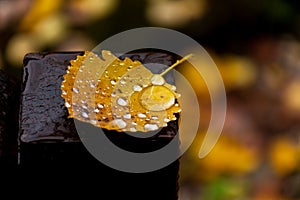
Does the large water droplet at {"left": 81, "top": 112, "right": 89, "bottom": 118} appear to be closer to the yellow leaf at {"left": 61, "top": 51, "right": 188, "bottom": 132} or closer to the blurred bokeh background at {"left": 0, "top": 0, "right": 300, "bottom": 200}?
the yellow leaf at {"left": 61, "top": 51, "right": 188, "bottom": 132}

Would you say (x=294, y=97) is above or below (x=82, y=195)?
above

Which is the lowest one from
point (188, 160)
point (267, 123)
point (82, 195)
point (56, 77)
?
point (82, 195)

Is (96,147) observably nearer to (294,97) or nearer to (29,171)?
(29,171)

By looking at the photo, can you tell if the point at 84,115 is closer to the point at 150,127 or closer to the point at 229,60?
the point at 150,127

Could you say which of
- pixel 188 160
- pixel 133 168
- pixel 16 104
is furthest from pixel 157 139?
pixel 188 160

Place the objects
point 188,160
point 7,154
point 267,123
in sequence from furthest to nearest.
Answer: point 267,123
point 188,160
point 7,154

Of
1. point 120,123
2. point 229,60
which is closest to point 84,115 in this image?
point 120,123

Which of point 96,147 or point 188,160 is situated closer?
point 96,147

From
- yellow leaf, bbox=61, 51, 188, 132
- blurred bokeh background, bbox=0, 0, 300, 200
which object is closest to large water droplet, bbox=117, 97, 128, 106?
yellow leaf, bbox=61, 51, 188, 132
